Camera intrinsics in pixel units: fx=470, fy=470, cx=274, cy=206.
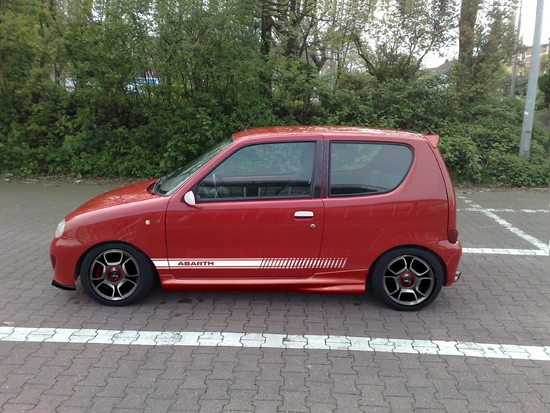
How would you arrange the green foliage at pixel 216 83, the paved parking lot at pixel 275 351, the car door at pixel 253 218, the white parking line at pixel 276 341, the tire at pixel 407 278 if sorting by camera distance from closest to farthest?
1. the paved parking lot at pixel 275 351
2. the white parking line at pixel 276 341
3. the car door at pixel 253 218
4. the tire at pixel 407 278
5. the green foliage at pixel 216 83

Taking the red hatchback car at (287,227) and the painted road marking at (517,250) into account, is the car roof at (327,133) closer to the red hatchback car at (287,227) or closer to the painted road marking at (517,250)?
the red hatchback car at (287,227)

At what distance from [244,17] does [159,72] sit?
86.9 inches

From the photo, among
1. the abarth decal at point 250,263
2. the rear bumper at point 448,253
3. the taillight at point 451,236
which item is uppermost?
the taillight at point 451,236

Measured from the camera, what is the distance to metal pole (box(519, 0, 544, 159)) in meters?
10.7

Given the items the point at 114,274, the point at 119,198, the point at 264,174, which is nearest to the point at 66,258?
the point at 114,274

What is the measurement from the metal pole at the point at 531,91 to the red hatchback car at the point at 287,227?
8285mm

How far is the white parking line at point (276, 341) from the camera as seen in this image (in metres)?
3.65

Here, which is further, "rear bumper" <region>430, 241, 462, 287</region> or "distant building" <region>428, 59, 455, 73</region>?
"distant building" <region>428, 59, 455, 73</region>

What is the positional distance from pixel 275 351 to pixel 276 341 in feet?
0.51

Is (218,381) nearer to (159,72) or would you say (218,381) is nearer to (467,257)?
(467,257)

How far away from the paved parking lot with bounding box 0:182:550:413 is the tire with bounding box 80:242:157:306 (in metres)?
0.14

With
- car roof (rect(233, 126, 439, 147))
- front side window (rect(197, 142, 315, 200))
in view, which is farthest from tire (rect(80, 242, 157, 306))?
car roof (rect(233, 126, 439, 147))

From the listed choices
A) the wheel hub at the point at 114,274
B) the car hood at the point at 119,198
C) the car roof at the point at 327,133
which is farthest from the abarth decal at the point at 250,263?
the car roof at the point at 327,133

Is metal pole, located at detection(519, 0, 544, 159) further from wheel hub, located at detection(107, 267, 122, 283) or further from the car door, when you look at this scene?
wheel hub, located at detection(107, 267, 122, 283)
